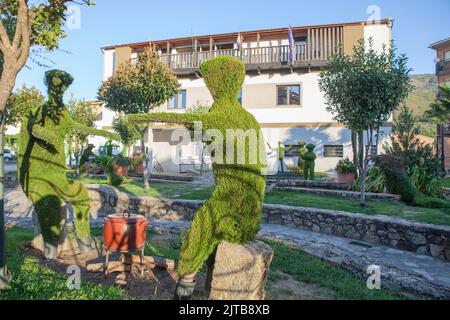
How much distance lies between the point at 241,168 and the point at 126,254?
251cm

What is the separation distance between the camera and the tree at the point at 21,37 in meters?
3.58

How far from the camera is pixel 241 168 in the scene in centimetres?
364

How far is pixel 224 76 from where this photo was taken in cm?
387

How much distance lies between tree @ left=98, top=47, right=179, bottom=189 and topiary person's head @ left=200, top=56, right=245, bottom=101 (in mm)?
8866

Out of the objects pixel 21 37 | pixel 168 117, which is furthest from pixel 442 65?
pixel 21 37

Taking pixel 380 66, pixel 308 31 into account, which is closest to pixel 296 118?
pixel 308 31

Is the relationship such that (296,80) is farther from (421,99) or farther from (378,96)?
(421,99)

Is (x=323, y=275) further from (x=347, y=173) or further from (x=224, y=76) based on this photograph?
(x=347, y=173)

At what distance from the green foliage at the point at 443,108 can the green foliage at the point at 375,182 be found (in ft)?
32.3

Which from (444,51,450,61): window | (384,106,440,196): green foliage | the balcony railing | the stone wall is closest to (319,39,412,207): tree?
the stone wall

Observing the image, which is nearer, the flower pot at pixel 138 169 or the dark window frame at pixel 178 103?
the flower pot at pixel 138 169

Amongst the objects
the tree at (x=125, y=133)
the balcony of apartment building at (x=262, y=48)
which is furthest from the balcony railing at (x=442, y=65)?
the tree at (x=125, y=133)

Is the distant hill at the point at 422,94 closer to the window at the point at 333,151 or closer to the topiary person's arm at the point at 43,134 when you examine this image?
the window at the point at 333,151

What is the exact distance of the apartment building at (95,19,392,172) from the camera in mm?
18812
